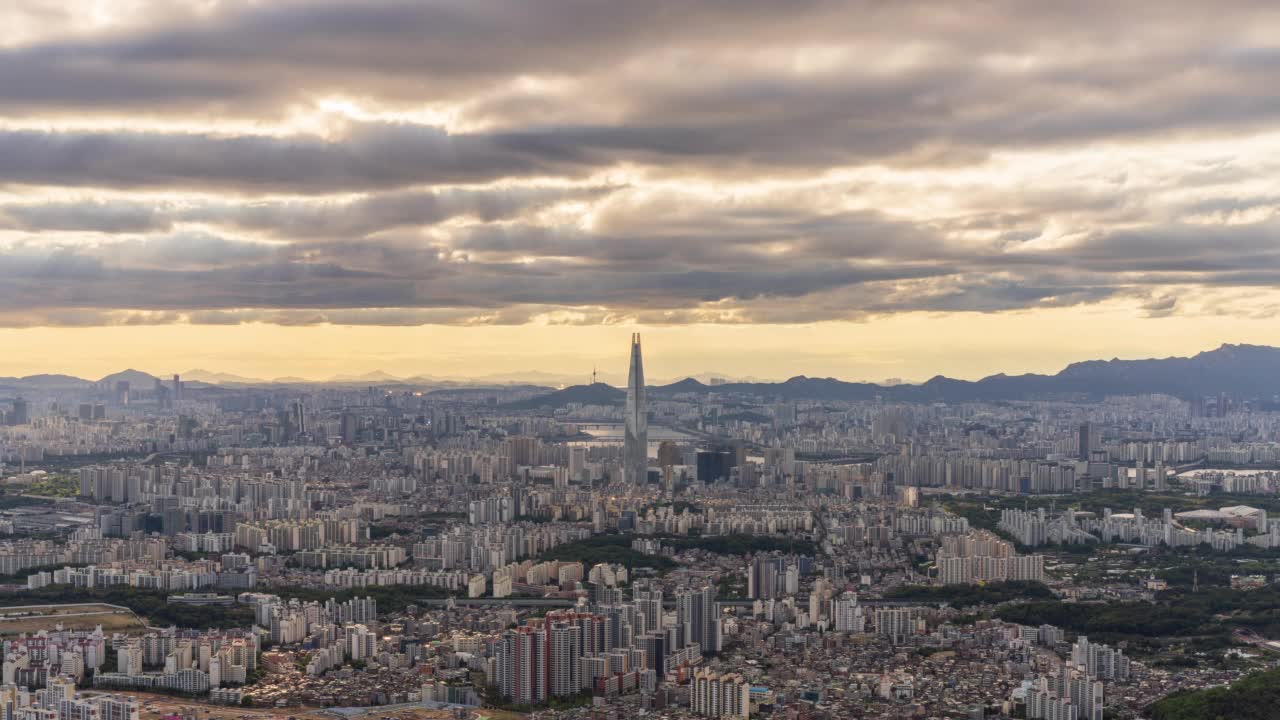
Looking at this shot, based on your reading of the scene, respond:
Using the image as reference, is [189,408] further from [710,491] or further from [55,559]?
[55,559]

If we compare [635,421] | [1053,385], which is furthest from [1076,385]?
[635,421]

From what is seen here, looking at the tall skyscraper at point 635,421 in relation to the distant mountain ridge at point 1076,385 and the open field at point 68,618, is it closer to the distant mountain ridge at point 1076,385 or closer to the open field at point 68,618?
the open field at point 68,618

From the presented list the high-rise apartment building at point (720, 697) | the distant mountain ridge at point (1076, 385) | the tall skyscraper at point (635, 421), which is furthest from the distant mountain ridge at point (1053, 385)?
the high-rise apartment building at point (720, 697)

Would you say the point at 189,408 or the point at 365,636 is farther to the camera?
the point at 189,408

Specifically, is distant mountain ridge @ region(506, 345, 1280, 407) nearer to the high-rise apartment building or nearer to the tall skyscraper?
the tall skyscraper

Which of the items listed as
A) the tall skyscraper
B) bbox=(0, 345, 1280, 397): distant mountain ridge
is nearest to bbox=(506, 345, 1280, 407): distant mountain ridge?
bbox=(0, 345, 1280, 397): distant mountain ridge

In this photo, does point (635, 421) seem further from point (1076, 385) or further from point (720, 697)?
point (1076, 385)

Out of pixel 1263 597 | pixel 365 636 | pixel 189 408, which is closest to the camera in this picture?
pixel 365 636

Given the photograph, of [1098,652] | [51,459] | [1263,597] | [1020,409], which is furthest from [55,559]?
[1020,409]
